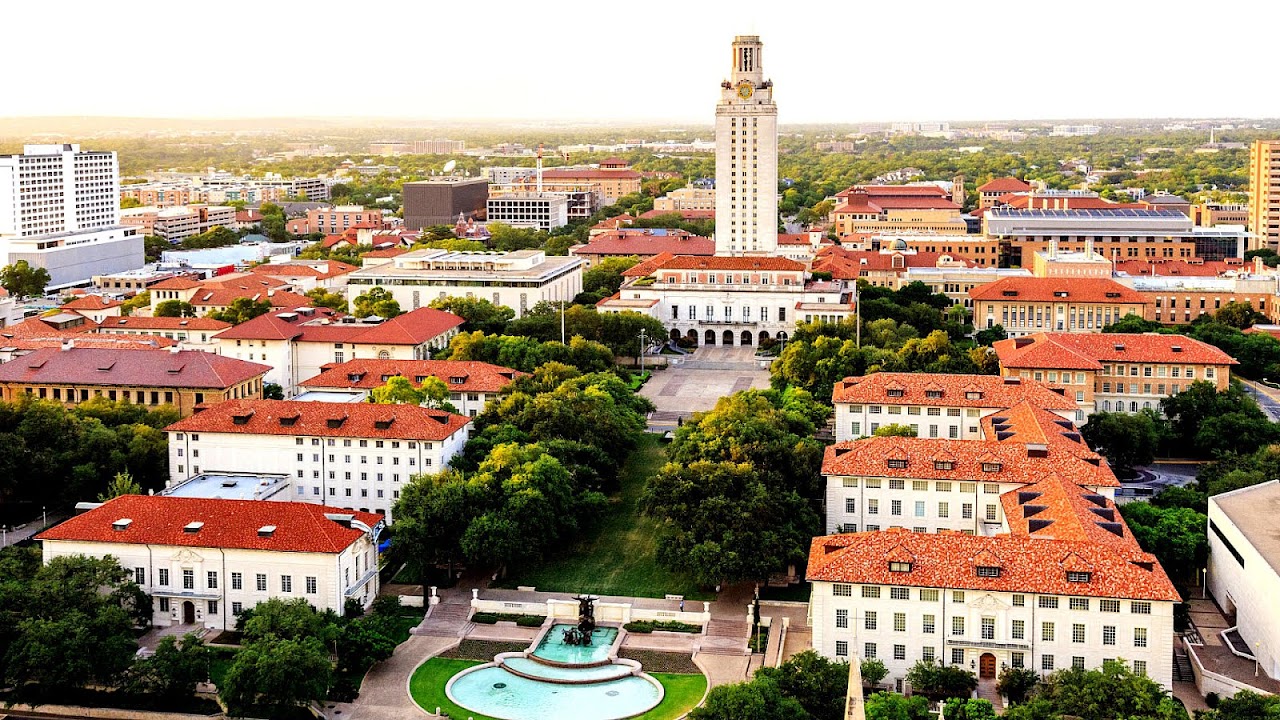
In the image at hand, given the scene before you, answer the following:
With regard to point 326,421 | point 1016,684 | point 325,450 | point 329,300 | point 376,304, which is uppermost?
point 376,304

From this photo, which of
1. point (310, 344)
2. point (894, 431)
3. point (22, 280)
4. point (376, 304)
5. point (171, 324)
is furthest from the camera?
point (22, 280)

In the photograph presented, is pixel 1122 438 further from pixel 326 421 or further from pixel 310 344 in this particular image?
pixel 310 344

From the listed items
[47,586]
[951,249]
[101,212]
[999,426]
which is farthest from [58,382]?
[101,212]

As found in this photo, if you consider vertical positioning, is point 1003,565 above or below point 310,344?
below

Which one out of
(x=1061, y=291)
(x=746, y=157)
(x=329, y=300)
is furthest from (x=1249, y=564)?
(x=746, y=157)

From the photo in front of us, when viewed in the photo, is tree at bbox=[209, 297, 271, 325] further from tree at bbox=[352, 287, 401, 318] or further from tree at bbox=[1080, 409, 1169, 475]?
tree at bbox=[1080, 409, 1169, 475]

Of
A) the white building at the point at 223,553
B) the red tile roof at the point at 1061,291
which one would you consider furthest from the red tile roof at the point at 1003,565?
the red tile roof at the point at 1061,291

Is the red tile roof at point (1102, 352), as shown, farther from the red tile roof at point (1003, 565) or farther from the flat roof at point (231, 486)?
the flat roof at point (231, 486)
